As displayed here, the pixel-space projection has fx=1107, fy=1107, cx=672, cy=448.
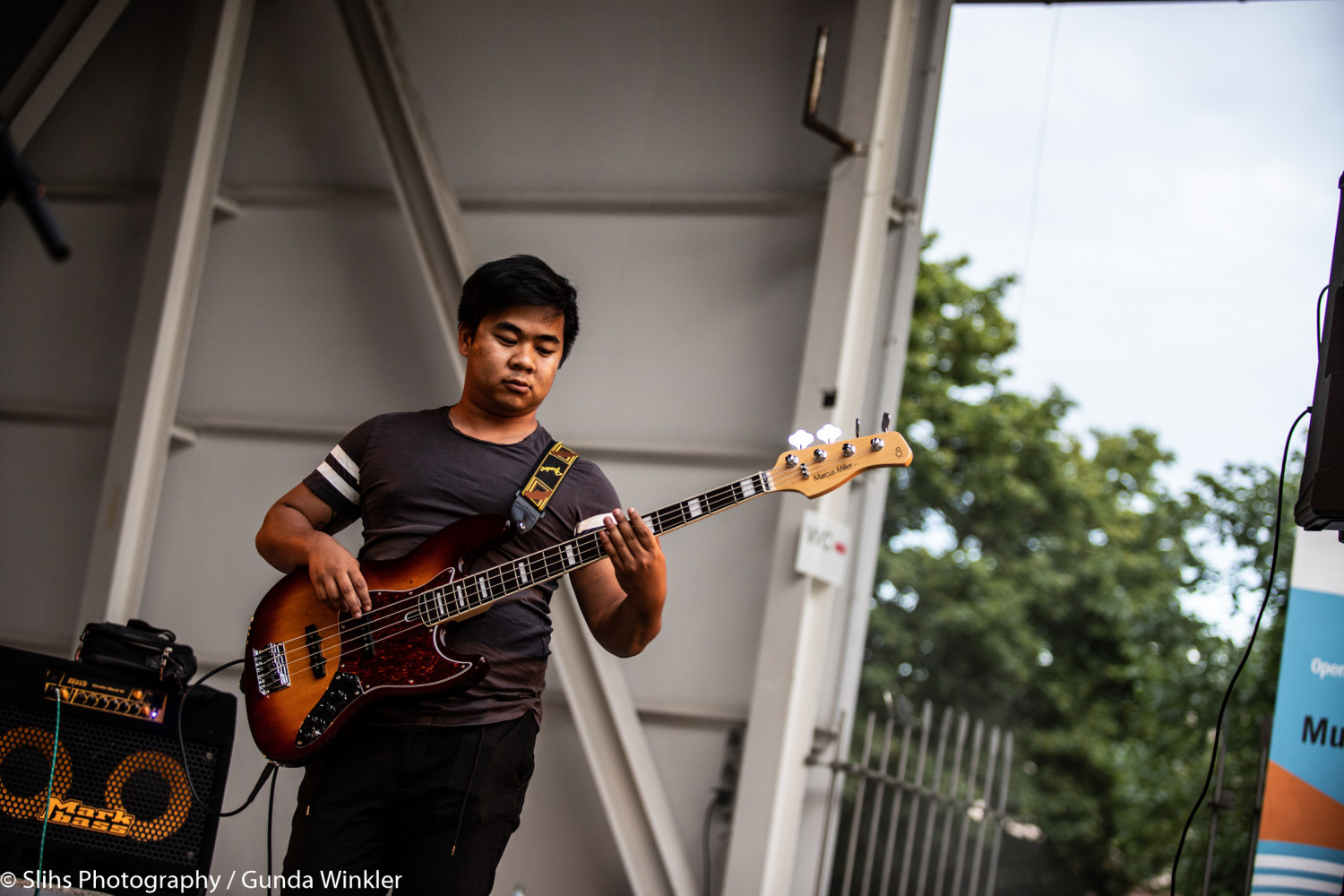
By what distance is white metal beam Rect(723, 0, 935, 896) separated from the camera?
11.9ft

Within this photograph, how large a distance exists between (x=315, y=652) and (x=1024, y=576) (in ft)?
53.4

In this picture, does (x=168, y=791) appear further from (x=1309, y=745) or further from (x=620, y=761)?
(x=1309, y=745)

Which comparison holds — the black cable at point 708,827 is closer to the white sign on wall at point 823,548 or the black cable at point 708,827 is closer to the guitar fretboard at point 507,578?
the white sign on wall at point 823,548

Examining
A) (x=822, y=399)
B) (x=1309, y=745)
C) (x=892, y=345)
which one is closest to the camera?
(x=1309, y=745)

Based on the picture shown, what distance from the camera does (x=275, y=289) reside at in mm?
4668

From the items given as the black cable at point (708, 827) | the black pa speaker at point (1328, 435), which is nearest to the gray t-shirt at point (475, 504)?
the black pa speaker at point (1328, 435)

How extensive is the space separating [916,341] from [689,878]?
14.6 meters

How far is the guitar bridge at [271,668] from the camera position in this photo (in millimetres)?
2195

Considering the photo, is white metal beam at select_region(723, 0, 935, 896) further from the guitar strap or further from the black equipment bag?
the black equipment bag

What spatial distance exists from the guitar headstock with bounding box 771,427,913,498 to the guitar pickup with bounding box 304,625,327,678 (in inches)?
38.5

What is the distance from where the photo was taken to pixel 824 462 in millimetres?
2365

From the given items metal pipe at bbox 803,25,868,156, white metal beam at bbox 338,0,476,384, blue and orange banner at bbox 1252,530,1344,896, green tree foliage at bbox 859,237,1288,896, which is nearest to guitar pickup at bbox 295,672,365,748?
white metal beam at bbox 338,0,476,384

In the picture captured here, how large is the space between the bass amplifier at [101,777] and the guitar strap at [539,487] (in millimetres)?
1140

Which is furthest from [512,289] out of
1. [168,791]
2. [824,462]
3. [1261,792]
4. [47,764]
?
[1261,792]
